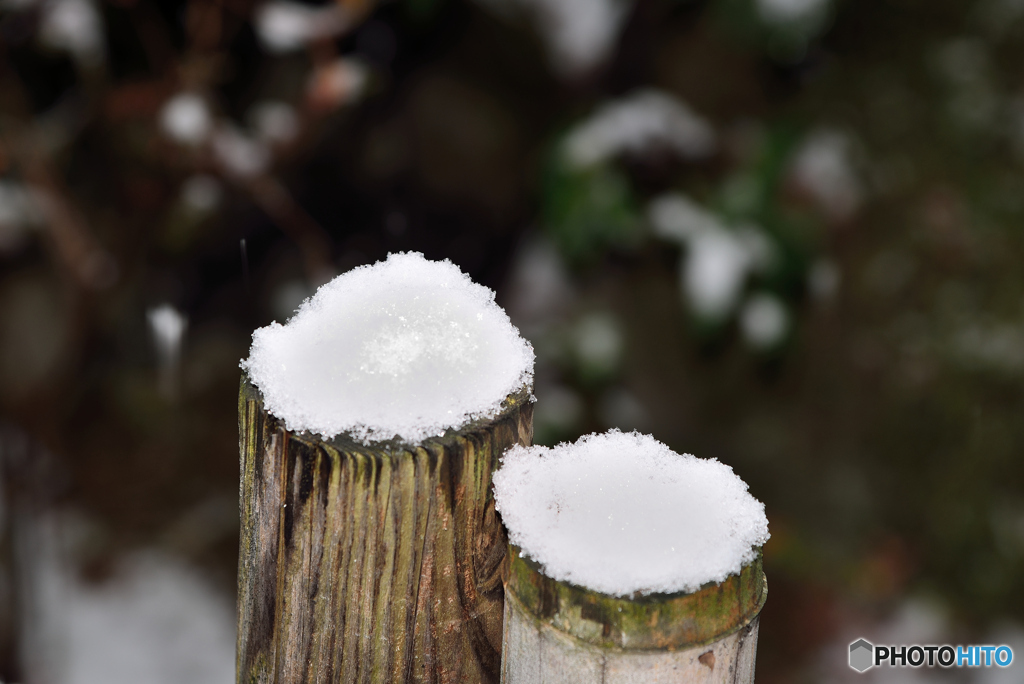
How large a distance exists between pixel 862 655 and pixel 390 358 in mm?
1936

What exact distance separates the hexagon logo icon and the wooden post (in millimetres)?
1768

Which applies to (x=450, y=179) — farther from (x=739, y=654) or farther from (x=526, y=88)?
(x=739, y=654)

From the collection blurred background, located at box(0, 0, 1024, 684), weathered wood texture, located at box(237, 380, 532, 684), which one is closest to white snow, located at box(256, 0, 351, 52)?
blurred background, located at box(0, 0, 1024, 684)

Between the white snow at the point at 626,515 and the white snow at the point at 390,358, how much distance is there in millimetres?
66

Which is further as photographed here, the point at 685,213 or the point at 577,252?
the point at 685,213

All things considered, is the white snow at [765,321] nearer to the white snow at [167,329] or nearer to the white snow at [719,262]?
the white snow at [719,262]

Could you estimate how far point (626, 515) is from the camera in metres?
0.58

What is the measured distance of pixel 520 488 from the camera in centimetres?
61

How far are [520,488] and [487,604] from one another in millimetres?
114

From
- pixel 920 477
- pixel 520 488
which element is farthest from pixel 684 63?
pixel 520 488

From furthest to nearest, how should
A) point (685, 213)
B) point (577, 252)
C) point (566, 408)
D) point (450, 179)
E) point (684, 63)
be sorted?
point (450, 179), point (684, 63), point (566, 408), point (685, 213), point (577, 252)

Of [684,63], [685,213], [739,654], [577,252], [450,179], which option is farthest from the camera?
[450,179]

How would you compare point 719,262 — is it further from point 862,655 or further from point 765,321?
point 862,655

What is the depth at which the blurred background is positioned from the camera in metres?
2.12
